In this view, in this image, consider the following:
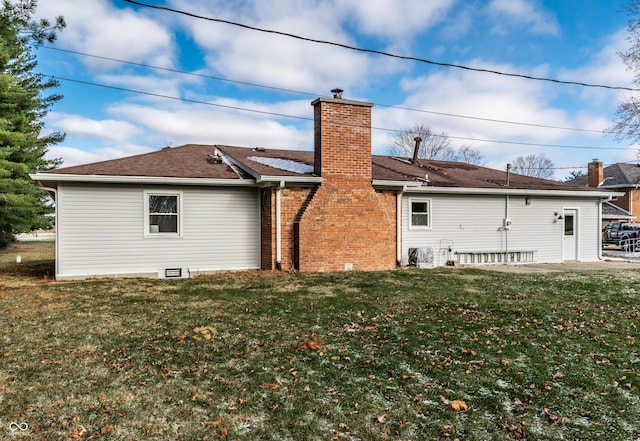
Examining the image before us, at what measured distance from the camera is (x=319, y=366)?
451cm

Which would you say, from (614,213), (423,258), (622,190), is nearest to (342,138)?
(423,258)

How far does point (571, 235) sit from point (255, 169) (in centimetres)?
1178

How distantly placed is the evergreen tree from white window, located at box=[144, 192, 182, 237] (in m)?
4.18

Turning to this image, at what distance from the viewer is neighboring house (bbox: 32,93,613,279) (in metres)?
10.4

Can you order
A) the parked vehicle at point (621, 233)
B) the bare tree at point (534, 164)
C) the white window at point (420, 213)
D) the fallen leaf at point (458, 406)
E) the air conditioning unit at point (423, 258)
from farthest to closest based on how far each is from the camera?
the bare tree at point (534, 164), the parked vehicle at point (621, 233), the white window at point (420, 213), the air conditioning unit at point (423, 258), the fallen leaf at point (458, 406)

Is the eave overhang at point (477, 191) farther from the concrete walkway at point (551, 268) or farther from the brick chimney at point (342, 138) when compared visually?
the concrete walkway at point (551, 268)

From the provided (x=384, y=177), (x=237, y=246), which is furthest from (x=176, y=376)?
(x=384, y=177)

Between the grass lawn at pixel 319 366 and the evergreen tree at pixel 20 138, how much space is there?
7464mm

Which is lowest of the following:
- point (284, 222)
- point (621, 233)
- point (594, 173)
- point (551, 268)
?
point (551, 268)

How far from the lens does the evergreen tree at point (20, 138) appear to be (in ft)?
55.7

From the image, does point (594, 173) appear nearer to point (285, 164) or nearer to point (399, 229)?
point (399, 229)

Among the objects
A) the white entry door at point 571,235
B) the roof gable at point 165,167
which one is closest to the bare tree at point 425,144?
the white entry door at point 571,235

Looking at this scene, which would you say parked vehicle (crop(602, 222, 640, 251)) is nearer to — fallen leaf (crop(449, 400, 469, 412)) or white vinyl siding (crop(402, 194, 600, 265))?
white vinyl siding (crop(402, 194, 600, 265))

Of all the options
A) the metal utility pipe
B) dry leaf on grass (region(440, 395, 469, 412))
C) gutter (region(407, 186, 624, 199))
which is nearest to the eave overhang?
gutter (region(407, 186, 624, 199))
